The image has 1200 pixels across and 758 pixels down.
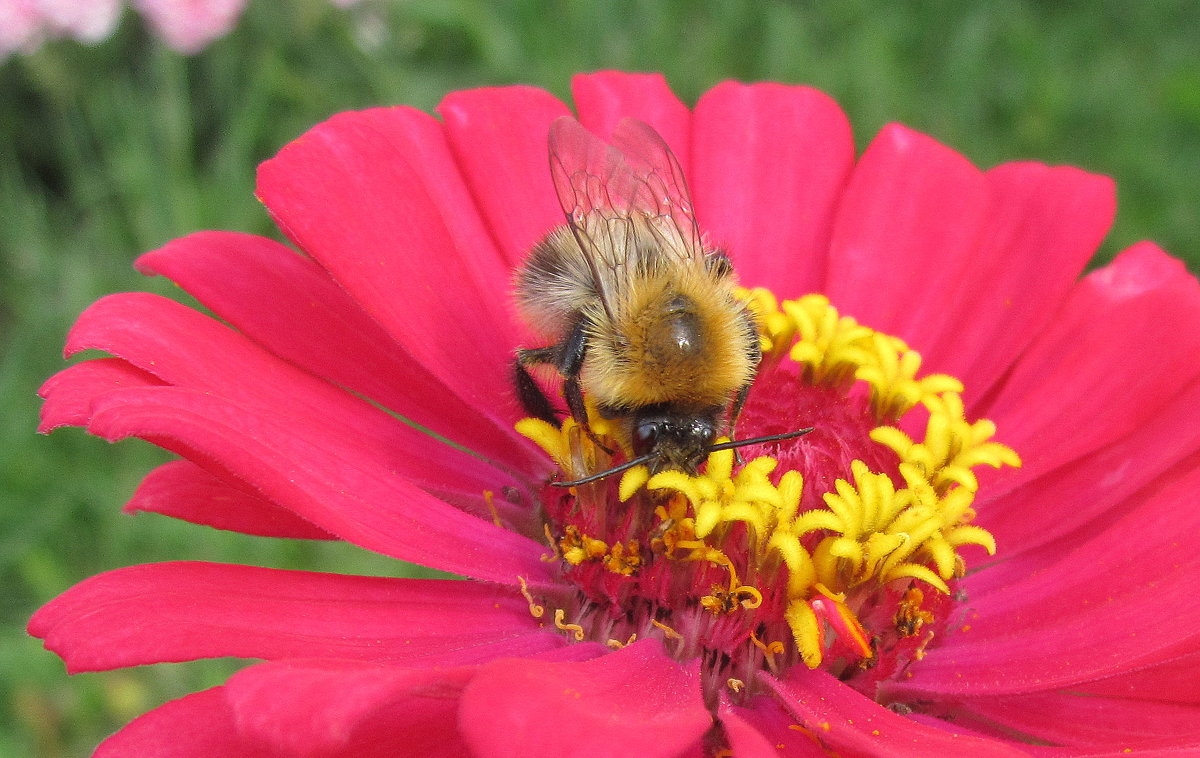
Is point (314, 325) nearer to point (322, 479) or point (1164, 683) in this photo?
point (322, 479)

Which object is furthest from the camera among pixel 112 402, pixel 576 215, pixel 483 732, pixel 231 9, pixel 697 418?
pixel 231 9

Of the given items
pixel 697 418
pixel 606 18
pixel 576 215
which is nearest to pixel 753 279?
pixel 576 215

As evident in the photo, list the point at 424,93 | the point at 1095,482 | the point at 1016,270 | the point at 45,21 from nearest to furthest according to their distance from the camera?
the point at 1095,482 < the point at 1016,270 < the point at 45,21 < the point at 424,93

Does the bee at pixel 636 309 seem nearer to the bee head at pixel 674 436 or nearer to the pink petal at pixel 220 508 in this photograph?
the bee head at pixel 674 436

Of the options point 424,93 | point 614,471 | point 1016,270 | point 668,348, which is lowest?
point 614,471

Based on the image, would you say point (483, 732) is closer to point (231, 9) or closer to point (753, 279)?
point (753, 279)

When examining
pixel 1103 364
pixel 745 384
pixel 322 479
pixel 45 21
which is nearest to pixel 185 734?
pixel 322 479

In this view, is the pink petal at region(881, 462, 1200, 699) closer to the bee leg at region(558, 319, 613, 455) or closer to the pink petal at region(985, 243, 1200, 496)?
the pink petal at region(985, 243, 1200, 496)
